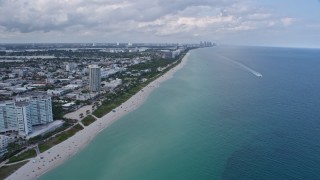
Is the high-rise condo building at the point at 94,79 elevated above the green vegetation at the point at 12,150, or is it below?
above

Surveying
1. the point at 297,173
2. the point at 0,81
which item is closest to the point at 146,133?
the point at 297,173

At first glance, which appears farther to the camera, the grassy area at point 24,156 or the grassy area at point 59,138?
the grassy area at point 59,138

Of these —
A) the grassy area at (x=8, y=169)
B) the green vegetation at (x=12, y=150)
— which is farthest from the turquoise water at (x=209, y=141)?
the green vegetation at (x=12, y=150)

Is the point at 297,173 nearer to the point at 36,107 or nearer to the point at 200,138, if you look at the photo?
the point at 200,138

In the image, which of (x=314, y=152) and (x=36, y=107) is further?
(x=36, y=107)

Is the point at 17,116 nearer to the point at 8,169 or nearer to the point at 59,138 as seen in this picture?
the point at 59,138

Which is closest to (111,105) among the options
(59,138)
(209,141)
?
(59,138)

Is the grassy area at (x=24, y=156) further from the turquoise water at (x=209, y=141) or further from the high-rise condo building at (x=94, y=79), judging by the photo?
the high-rise condo building at (x=94, y=79)
